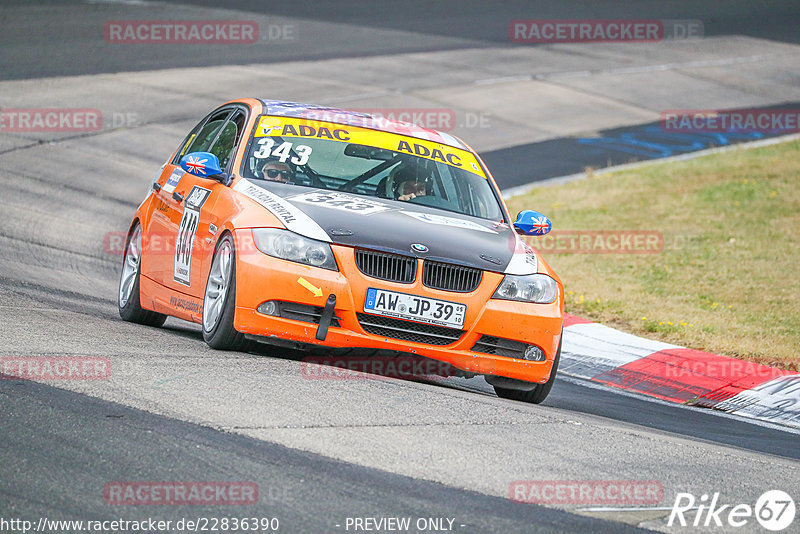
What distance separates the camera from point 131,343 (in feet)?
24.7

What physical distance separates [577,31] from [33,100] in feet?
63.5

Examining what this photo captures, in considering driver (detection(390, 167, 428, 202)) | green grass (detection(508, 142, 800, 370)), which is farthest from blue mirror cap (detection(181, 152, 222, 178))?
green grass (detection(508, 142, 800, 370))

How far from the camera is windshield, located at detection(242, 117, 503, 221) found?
8273 mm

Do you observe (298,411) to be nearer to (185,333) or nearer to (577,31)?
(185,333)

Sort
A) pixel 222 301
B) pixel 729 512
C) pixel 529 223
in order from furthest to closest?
pixel 529 223 → pixel 222 301 → pixel 729 512

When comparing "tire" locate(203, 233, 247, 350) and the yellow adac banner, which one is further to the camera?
the yellow adac banner

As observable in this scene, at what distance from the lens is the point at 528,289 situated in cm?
756

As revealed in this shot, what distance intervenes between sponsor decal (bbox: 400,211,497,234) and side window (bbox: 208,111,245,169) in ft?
4.87

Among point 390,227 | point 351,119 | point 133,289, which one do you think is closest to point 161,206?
point 133,289

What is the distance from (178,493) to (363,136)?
177 inches

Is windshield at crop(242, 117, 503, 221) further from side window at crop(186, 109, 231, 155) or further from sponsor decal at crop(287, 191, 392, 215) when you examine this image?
Answer: side window at crop(186, 109, 231, 155)

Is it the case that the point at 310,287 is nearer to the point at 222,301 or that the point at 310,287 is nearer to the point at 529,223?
the point at 222,301

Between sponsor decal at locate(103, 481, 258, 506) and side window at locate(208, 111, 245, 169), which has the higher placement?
side window at locate(208, 111, 245, 169)

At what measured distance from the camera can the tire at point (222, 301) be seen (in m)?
7.27
